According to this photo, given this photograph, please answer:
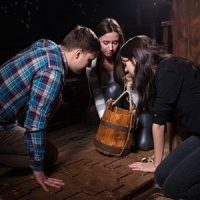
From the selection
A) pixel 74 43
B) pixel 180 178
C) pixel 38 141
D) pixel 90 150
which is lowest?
pixel 90 150

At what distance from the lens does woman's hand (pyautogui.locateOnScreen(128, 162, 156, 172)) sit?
326cm

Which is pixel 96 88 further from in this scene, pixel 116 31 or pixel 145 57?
pixel 145 57

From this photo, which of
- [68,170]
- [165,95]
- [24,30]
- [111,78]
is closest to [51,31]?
[24,30]

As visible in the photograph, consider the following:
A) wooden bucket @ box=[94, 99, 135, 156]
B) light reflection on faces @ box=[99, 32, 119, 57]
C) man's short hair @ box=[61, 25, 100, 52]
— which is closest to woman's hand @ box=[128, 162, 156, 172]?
wooden bucket @ box=[94, 99, 135, 156]

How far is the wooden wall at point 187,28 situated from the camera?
129 inches

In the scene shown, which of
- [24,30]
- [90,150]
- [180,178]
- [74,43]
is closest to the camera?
[180,178]

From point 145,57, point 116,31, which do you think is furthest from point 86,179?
point 116,31

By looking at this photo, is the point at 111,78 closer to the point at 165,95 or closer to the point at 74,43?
the point at 74,43

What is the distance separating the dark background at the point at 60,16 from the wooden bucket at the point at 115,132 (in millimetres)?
3391

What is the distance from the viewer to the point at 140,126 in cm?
405

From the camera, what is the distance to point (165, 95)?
261 cm

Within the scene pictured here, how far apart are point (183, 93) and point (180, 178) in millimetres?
700

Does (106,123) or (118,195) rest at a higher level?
(106,123)

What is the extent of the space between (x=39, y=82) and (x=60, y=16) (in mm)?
4947
